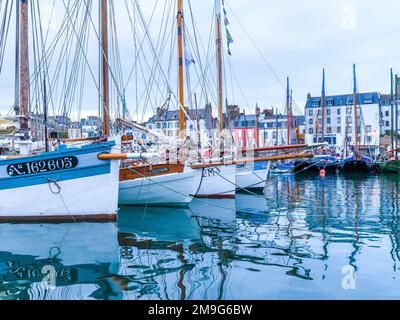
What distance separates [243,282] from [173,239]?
503 centimetres

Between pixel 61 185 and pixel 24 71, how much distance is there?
476cm

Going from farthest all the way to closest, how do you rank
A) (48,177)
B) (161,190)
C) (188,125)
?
1. (188,125)
2. (161,190)
3. (48,177)

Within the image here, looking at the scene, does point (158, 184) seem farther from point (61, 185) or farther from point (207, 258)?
point (207, 258)

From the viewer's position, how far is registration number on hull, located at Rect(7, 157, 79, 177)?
48.8ft

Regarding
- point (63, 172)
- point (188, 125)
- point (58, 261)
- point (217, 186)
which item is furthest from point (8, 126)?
point (188, 125)

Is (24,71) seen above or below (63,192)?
above

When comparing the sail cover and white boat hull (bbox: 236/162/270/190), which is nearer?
the sail cover

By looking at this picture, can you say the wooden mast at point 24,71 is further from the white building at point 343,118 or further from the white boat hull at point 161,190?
the white building at point 343,118

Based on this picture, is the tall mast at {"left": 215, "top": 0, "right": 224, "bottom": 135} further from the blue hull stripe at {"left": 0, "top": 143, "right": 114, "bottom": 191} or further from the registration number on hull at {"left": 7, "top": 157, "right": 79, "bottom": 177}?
the registration number on hull at {"left": 7, "top": 157, "right": 79, "bottom": 177}

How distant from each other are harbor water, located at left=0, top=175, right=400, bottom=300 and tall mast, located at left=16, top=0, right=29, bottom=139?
162 inches

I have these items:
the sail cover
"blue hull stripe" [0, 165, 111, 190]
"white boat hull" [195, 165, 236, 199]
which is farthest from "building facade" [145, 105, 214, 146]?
the sail cover

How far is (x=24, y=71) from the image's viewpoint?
1609cm

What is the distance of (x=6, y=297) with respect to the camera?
786 cm

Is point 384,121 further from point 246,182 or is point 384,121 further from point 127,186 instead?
point 127,186
